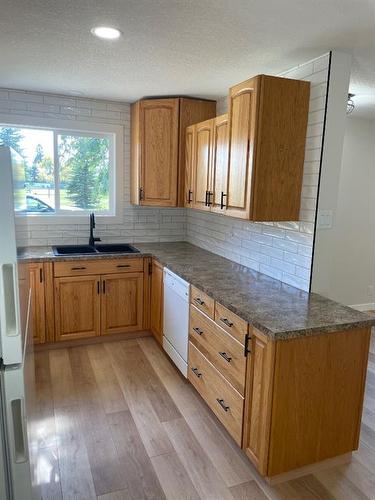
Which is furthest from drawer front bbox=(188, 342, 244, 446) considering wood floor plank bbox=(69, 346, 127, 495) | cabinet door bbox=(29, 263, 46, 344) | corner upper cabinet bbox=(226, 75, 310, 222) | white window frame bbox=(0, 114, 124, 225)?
white window frame bbox=(0, 114, 124, 225)

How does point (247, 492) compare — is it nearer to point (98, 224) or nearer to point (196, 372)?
point (196, 372)

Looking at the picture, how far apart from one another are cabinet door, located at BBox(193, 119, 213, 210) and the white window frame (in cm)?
102

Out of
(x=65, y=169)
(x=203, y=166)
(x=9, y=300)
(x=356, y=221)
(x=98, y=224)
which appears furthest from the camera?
(x=356, y=221)

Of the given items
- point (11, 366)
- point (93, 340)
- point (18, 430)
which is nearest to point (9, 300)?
point (11, 366)

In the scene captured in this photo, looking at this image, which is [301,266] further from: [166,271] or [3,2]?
[3,2]

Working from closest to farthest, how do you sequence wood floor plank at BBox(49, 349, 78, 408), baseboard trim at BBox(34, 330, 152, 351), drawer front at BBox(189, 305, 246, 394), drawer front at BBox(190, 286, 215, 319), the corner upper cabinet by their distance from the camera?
drawer front at BBox(189, 305, 246, 394), the corner upper cabinet, drawer front at BBox(190, 286, 215, 319), wood floor plank at BBox(49, 349, 78, 408), baseboard trim at BBox(34, 330, 152, 351)

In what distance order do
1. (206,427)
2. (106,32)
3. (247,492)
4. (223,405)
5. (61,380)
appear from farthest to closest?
1. (61,380)
2. (206,427)
3. (223,405)
4. (106,32)
5. (247,492)

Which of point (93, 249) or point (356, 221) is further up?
point (356, 221)

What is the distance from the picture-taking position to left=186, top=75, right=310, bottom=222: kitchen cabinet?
2307mm

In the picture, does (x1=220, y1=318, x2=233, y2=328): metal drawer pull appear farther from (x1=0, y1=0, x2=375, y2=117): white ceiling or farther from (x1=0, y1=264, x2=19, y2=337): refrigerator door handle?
(x1=0, y1=0, x2=375, y2=117): white ceiling

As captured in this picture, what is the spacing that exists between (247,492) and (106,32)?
252 centimetres

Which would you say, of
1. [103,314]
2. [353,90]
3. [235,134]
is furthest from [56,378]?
[353,90]

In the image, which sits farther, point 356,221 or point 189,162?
point 356,221

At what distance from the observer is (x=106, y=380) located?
2969 mm
